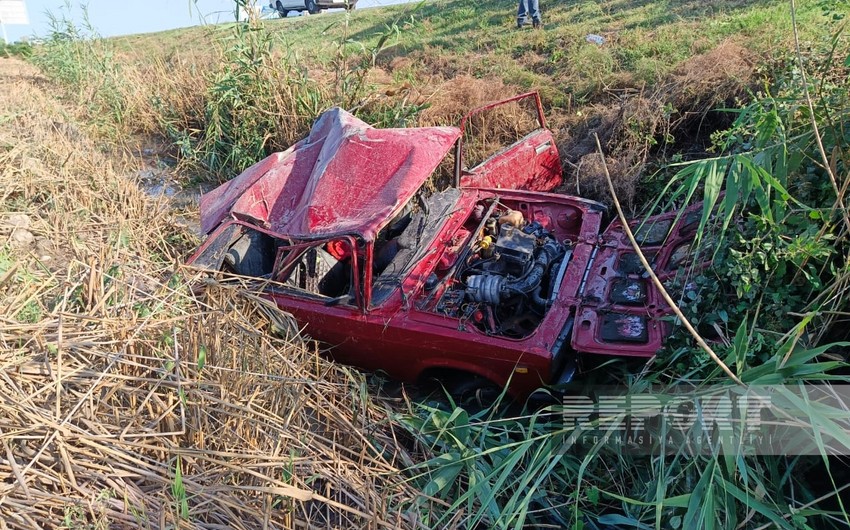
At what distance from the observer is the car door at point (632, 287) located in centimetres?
360

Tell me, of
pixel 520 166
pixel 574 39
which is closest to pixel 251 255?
pixel 520 166

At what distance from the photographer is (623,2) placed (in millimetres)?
10094

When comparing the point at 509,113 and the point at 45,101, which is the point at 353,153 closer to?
the point at 509,113

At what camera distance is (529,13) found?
34.1ft

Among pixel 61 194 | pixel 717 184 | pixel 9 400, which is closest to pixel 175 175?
pixel 61 194

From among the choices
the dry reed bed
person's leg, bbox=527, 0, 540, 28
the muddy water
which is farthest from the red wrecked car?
person's leg, bbox=527, 0, 540, 28

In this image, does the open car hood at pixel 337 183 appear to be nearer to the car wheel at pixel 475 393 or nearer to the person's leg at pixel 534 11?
the car wheel at pixel 475 393

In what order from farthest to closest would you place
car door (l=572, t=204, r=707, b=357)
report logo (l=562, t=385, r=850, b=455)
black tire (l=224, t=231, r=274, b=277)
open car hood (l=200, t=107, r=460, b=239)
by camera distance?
black tire (l=224, t=231, r=274, b=277)
open car hood (l=200, t=107, r=460, b=239)
car door (l=572, t=204, r=707, b=357)
report logo (l=562, t=385, r=850, b=455)

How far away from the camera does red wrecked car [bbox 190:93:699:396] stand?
385 centimetres

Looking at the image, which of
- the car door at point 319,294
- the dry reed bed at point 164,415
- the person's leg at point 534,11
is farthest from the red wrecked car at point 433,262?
the person's leg at point 534,11

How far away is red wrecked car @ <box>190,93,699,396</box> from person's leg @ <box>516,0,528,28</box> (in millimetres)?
6245

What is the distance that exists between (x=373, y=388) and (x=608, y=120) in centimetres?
454

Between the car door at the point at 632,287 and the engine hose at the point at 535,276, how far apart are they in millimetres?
315

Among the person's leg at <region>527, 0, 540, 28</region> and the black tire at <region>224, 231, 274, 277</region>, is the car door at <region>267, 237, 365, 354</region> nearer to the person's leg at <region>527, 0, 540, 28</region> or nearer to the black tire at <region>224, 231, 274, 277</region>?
the black tire at <region>224, 231, 274, 277</region>
